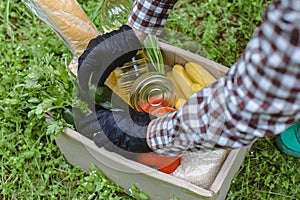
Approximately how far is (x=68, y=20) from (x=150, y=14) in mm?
270

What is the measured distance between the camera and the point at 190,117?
3.11 feet

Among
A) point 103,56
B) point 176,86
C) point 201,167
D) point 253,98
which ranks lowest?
point 201,167

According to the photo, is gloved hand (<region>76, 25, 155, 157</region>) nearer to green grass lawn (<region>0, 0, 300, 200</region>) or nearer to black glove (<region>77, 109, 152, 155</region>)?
black glove (<region>77, 109, 152, 155</region>)

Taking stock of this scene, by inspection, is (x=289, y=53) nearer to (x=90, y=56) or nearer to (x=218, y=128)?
(x=218, y=128)

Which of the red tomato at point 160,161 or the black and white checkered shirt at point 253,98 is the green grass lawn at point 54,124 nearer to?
the red tomato at point 160,161

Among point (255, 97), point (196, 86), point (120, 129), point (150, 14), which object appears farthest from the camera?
point (196, 86)

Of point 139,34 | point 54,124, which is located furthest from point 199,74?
point 54,124

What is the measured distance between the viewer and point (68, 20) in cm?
141

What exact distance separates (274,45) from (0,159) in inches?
44.5

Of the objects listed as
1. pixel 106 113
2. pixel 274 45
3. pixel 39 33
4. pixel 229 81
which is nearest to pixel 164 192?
pixel 106 113

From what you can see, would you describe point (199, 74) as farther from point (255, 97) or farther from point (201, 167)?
point (255, 97)

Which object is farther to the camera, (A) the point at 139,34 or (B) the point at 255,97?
(A) the point at 139,34

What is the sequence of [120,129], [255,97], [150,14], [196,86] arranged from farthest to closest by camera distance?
[196,86]
[150,14]
[120,129]
[255,97]

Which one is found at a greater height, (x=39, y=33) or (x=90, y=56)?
(x=90, y=56)
